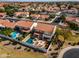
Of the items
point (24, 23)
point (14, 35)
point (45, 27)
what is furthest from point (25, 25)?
point (45, 27)

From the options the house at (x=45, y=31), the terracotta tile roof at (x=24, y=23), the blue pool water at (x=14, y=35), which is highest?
the terracotta tile roof at (x=24, y=23)

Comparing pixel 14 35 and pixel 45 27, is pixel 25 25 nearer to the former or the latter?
pixel 14 35

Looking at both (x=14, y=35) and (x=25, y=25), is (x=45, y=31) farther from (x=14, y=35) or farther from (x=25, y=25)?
(x=14, y=35)

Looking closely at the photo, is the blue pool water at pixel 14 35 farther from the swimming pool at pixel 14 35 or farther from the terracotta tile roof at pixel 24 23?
the terracotta tile roof at pixel 24 23

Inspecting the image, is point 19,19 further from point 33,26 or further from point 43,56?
point 43,56

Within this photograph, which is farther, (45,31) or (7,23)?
(7,23)

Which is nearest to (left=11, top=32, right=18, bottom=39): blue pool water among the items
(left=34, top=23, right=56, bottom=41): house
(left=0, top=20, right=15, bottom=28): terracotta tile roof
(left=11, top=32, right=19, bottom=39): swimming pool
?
(left=11, top=32, right=19, bottom=39): swimming pool

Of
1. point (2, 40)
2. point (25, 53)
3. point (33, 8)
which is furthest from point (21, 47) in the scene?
point (33, 8)

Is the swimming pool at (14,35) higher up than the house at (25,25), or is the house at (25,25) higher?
the house at (25,25)

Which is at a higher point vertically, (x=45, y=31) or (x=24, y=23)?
(x=24, y=23)

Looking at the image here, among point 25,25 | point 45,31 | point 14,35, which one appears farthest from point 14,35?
point 45,31

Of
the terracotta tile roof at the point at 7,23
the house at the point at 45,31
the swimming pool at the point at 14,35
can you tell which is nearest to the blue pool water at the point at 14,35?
the swimming pool at the point at 14,35
